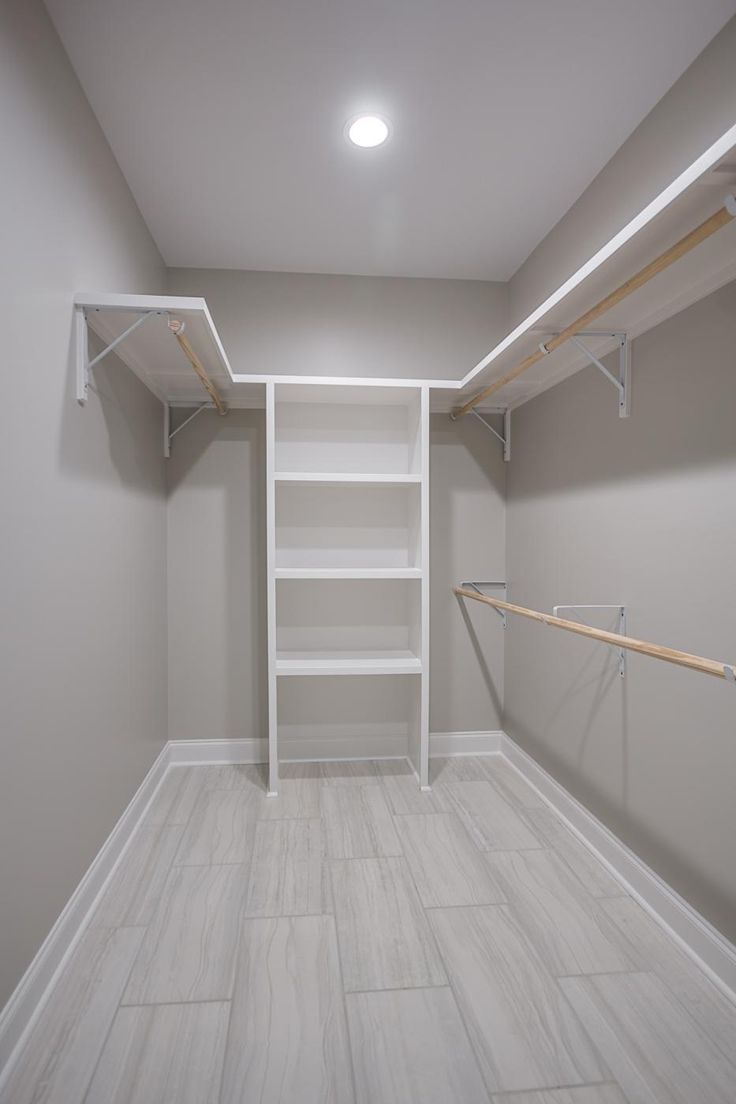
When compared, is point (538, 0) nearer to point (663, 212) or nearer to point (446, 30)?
point (446, 30)

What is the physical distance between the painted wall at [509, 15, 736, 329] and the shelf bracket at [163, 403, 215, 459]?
1566mm

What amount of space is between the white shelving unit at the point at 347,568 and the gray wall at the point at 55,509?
2.67ft

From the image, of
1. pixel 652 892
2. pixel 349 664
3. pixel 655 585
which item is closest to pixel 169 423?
pixel 349 664

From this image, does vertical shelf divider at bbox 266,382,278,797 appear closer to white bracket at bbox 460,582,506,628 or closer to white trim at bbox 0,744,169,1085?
white trim at bbox 0,744,169,1085

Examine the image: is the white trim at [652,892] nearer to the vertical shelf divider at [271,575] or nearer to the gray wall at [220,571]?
the vertical shelf divider at [271,575]

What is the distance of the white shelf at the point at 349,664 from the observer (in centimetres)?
255

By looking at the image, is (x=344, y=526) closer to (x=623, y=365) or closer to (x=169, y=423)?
(x=169, y=423)

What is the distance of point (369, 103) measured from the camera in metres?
1.78

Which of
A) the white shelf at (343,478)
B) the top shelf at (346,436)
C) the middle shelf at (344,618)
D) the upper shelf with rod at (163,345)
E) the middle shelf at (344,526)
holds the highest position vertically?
the upper shelf with rod at (163,345)

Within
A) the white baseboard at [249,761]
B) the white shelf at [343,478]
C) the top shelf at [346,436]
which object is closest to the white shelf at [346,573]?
the white shelf at [343,478]

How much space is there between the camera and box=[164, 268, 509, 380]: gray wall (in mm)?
2834

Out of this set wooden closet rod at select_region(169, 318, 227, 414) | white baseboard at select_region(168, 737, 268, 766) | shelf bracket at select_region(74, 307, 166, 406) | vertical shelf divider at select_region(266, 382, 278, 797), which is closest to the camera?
shelf bracket at select_region(74, 307, 166, 406)

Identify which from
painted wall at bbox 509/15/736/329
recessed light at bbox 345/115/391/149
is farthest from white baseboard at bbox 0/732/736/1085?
recessed light at bbox 345/115/391/149

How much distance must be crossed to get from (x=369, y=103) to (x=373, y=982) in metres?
2.39
